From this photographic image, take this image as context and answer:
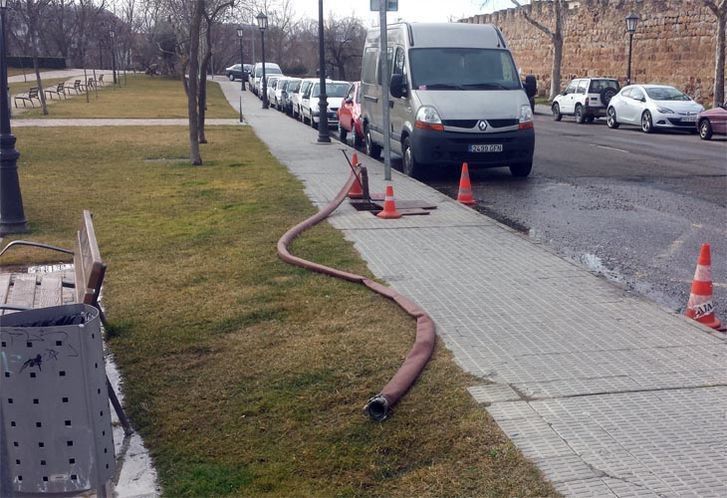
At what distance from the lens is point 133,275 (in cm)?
777

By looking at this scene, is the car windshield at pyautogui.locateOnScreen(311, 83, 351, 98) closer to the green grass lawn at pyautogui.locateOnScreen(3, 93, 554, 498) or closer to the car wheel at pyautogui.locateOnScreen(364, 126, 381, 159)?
the car wheel at pyautogui.locateOnScreen(364, 126, 381, 159)

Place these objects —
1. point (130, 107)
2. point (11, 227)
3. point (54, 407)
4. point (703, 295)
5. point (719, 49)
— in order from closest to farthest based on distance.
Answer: point (54, 407) < point (703, 295) < point (11, 227) < point (719, 49) < point (130, 107)

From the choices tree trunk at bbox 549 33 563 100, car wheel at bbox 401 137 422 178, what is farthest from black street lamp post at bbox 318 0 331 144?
tree trunk at bbox 549 33 563 100

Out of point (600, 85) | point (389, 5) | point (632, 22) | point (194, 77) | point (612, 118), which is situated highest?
point (632, 22)

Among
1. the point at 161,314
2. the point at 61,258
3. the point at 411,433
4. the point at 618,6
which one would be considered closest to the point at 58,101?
the point at 618,6

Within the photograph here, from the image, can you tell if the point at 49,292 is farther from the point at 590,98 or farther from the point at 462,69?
the point at 590,98

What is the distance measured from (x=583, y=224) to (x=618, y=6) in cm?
3354

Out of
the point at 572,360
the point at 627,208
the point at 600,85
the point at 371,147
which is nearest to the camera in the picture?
the point at 572,360

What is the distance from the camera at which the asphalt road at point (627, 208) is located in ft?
28.4

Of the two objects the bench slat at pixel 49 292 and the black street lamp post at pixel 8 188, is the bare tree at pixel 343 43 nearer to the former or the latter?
the black street lamp post at pixel 8 188

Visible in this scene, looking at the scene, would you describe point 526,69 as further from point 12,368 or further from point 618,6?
point 12,368

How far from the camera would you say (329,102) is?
28.4 meters

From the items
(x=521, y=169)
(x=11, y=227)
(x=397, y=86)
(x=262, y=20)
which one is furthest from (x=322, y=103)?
(x=262, y=20)

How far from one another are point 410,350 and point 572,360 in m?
1.01
